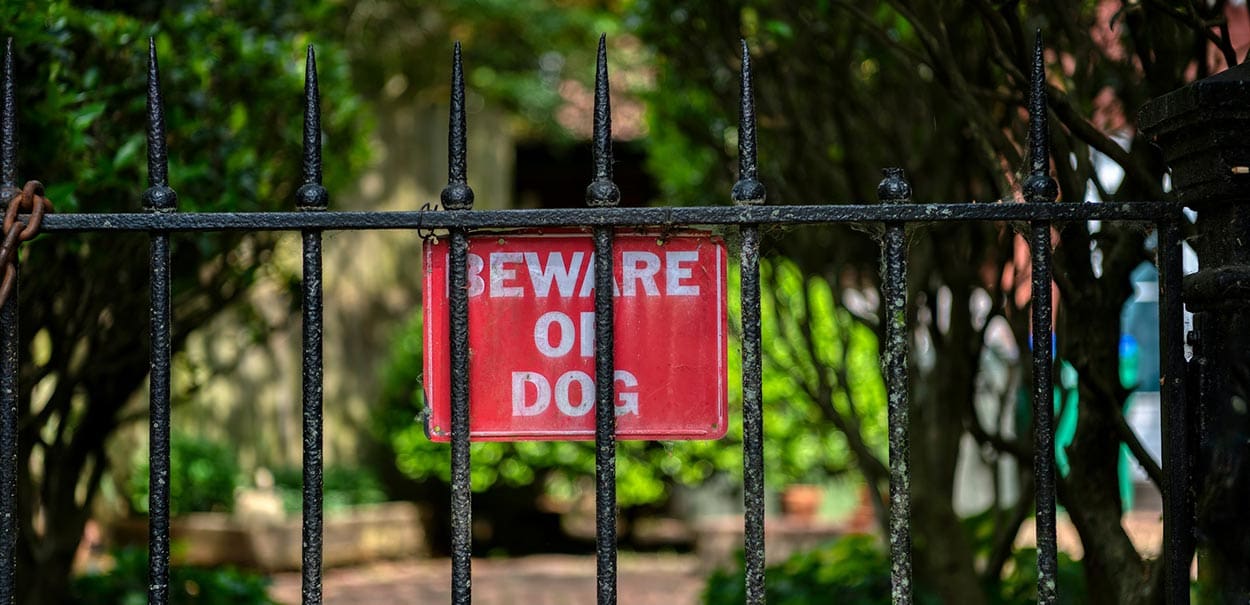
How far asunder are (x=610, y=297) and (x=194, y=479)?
8056 millimetres

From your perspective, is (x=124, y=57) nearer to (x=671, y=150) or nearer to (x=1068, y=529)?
(x=671, y=150)

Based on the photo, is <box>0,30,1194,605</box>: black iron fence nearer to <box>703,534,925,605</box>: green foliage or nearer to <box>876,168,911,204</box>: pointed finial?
<box>876,168,911,204</box>: pointed finial

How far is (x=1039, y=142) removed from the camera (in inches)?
91.0

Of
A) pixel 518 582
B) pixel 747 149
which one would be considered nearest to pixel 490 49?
pixel 518 582

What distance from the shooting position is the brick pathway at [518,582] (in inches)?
341

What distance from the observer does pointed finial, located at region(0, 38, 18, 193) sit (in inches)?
92.8

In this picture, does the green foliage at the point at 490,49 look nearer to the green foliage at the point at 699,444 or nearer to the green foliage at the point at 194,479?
the green foliage at the point at 699,444

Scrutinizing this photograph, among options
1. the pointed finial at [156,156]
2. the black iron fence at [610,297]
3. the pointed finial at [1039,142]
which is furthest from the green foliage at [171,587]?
the pointed finial at [1039,142]

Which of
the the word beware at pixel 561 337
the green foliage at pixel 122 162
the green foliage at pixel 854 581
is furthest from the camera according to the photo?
the green foliage at pixel 854 581

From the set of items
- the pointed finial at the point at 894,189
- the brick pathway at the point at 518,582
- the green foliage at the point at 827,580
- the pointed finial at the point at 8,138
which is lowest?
the brick pathway at the point at 518,582

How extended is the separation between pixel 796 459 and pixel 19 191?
751 centimetres

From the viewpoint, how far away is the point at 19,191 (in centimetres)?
236

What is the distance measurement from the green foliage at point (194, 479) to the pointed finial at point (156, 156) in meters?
7.63

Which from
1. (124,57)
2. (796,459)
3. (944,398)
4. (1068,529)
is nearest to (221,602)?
(124,57)
